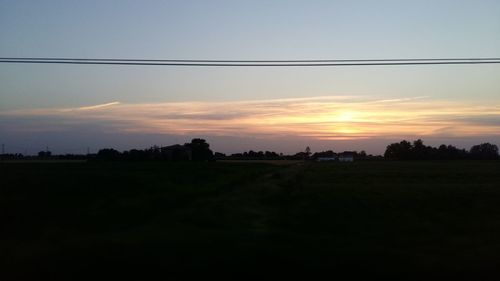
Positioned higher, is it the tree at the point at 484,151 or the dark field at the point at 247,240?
the tree at the point at 484,151

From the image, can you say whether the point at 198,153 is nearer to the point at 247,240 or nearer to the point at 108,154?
the point at 108,154

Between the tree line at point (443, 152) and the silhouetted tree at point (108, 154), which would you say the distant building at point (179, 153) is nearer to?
the silhouetted tree at point (108, 154)

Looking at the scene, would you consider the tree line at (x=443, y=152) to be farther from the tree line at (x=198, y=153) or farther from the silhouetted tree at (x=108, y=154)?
the silhouetted tree at (x=108, y=154)

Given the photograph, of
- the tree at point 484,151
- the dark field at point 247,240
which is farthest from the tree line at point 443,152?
the dark field at point 247,240

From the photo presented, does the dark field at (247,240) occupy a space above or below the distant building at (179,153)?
below

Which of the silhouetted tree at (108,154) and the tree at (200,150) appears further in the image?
the tree at (200,150)

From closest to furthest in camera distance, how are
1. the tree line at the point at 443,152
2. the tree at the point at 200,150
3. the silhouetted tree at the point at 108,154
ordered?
the silhouetted tree at the point at 108,154
the tree at the point at 200,150
the tree line at the point at 443,152

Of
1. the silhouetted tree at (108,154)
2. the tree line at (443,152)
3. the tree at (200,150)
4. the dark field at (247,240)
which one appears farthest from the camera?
the tree line at (443,152)

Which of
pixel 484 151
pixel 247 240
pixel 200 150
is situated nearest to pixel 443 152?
pixel 484 151

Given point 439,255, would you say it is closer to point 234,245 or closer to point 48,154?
point 234,245

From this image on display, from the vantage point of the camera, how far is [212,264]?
10.1 m

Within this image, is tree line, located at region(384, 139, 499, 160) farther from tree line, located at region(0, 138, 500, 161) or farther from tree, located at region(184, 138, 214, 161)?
tree, located at region(184, 138, 214, 161)

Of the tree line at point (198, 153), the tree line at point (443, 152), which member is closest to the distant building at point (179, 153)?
the tree line at point (198, 153)

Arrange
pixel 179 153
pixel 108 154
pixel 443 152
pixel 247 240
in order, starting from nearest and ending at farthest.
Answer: pixel 247 240 → pixel 108 154 → pixel 179 153 → pixel 443 152
